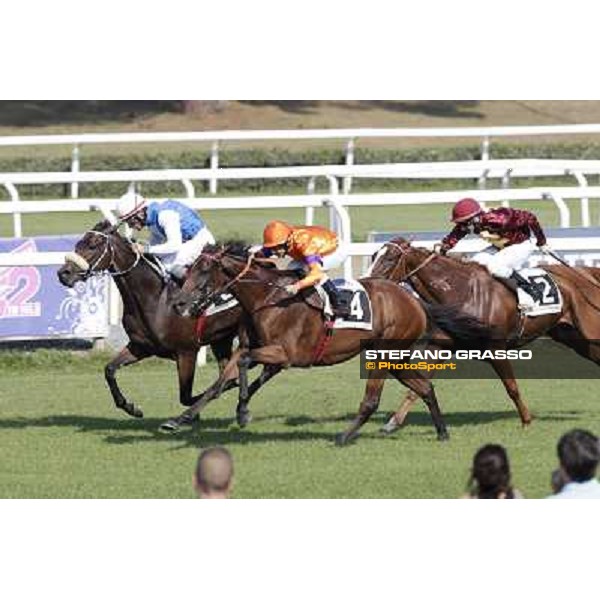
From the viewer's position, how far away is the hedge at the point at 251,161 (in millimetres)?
21000

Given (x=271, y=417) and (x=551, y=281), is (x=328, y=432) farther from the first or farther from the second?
(x=551, y=281)

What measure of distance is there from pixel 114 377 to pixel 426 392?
2069 mm

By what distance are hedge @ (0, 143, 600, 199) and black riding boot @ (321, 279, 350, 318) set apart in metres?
10.4

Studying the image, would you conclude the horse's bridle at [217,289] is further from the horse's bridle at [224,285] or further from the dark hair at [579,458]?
the dark hair at [579,458]

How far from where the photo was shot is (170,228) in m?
11.0

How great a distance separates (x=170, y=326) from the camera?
36.2 ft

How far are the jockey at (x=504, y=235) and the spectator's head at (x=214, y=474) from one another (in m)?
5.44

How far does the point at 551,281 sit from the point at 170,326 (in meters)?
2.57

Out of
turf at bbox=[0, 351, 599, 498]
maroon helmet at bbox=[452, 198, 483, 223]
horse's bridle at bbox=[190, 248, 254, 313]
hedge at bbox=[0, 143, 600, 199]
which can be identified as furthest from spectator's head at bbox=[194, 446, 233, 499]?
hedge at bbox=[0, 143, 600, 199]

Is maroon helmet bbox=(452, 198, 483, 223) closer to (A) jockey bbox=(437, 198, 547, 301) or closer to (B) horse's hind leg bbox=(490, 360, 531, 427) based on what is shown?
(A) jockey bbox=(437, 198, 547, 301)

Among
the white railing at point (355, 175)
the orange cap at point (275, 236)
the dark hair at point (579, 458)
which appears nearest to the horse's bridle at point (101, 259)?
the orange cap at point (275, 236)

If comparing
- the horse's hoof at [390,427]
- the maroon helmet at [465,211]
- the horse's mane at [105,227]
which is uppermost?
the maroon helmet at [465,211]

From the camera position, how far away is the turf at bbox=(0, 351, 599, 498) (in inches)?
354

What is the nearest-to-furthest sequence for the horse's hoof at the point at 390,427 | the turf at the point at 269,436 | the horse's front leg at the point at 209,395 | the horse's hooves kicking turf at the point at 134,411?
the turf at the point at 269,436 < the horse's front leg at the point at 209,395 < the horse's hoof at the point at 390,427 < the horse's hooves kicking turf at the point at 134,411
